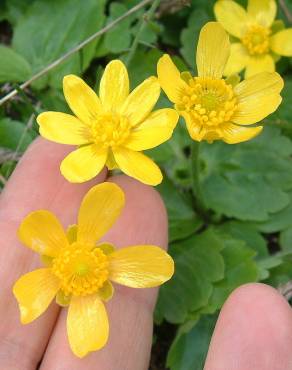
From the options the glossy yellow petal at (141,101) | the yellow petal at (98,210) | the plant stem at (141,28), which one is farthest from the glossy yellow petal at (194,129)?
the plant stem at (141,28)

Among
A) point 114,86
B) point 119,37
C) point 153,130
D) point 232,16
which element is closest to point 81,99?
point 114,86

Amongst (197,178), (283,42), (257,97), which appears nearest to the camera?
(257,97)

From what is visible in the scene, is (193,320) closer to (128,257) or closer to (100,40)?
(128,257)

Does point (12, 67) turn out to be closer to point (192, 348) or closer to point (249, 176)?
point (249, 176)

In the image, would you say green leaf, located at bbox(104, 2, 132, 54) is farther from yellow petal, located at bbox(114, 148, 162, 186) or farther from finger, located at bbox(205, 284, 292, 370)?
finger, located at bbox(205, 284, 292, 370)

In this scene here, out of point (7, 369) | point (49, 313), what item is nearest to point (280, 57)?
point (49, 313)

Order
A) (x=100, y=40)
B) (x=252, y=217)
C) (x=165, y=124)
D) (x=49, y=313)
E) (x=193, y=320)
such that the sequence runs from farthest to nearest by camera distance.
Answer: (x=100, y=40) < (x=252, y=217) < (x=193, y=320) < (x=49, y=313) < (x=165, y=124)

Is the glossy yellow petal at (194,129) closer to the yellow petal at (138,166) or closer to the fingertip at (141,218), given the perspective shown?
the yellow petal at (138,166)
